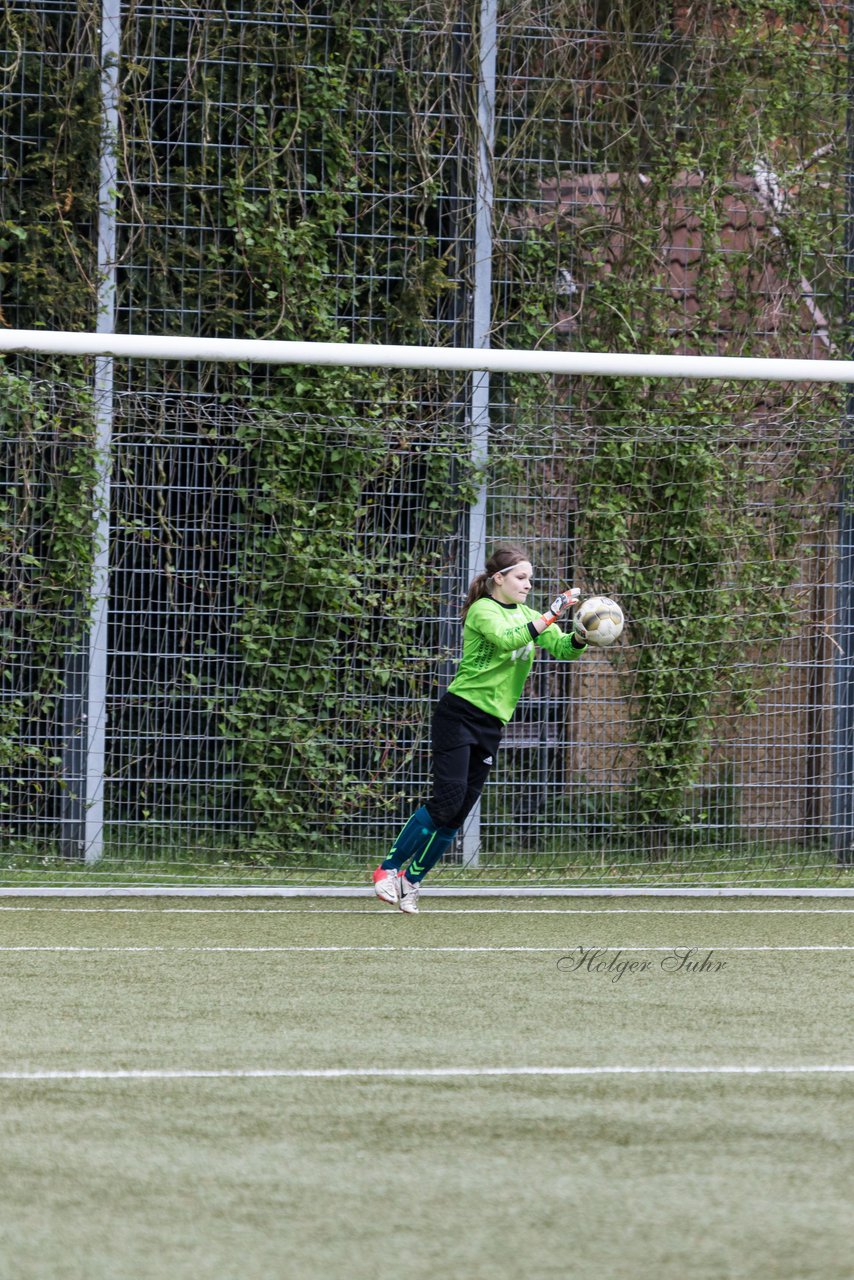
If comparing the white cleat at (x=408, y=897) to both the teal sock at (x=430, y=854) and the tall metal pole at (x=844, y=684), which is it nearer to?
the teal sock at (x=430, y=854)

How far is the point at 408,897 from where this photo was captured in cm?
714

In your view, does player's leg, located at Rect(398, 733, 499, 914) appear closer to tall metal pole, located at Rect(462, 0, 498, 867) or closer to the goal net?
the goal net

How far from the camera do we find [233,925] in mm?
6906

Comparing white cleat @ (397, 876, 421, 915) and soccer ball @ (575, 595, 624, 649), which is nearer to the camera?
soccer ball @ (575, 595, 624, 649)

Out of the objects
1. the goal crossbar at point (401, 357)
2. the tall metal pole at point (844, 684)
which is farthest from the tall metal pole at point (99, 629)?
the tall metal pole at point (844, 684)

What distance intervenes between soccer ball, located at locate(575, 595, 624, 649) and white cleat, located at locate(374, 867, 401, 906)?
130 cm

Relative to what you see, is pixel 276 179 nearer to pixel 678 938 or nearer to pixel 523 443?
pixel 523 443

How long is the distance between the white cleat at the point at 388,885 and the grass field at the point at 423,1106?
499 millimetres

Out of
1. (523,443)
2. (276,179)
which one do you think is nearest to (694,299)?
(523,443)

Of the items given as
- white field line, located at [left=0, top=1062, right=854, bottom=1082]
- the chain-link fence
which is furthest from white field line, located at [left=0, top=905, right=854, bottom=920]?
white field line, located at [left=0, top=1062, right=854, bottom=1082]

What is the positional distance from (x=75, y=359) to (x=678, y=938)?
13.8 feet

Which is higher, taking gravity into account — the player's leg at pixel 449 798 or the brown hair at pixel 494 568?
the brown hair at pixel 494 568

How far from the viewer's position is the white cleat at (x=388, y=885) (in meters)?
7.06

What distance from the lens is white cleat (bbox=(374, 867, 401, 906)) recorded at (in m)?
7.06
